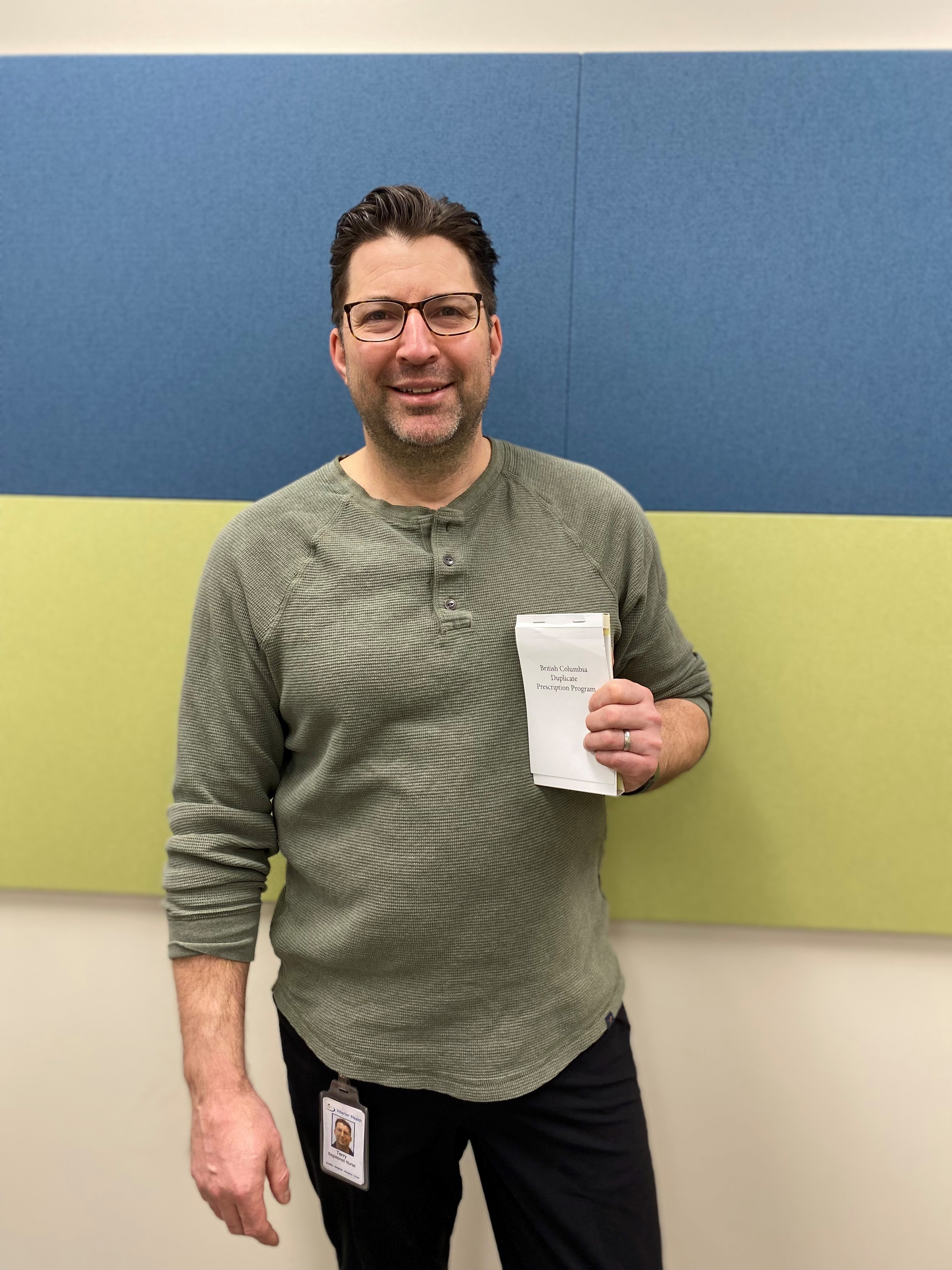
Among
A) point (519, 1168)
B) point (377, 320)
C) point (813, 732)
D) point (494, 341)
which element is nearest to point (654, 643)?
point (813, 732)

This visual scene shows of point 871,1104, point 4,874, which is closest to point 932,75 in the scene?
point 871,1104

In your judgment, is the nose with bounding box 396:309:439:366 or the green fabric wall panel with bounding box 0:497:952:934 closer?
the nose with bounding box 396:309:439:366

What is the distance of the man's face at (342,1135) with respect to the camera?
119 centimetres

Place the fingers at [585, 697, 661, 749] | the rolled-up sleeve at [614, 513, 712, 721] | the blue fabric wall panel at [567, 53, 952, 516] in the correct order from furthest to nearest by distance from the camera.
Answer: the blue fabric wall panel at [567, 53, 952, 516] → the rolled-up sleeve at [614, 513, 712, 721] → the fingers at [585, 697, 661, 749]

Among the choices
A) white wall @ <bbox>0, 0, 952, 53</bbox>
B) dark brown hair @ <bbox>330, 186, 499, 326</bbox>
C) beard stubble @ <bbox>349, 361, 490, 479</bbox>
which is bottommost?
beard stubble @ <bbox>349, 361, 490, 479</bbox>

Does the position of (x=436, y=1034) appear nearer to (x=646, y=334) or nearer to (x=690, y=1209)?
(x=690, y=1209)

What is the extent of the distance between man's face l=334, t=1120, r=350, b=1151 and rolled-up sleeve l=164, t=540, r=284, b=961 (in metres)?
0.27

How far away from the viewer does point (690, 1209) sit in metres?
1.61

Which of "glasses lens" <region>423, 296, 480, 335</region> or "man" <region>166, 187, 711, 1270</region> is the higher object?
"glasses lens" <region>423, 296, 480, 335</region>

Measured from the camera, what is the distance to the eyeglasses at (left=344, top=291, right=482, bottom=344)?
3.81 ft

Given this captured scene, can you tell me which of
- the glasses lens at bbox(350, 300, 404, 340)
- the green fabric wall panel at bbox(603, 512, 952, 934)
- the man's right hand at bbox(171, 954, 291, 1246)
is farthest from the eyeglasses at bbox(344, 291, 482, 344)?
the man's right hand at bbox(171, 954, 291, 1246)

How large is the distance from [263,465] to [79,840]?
808 mm

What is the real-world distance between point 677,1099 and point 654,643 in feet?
3.06

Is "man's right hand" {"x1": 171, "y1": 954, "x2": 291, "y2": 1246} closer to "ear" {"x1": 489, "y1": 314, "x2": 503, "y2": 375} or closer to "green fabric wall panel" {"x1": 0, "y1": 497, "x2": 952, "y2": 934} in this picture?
"green fabric wall panel" {"x1": 0, "y1": 497, "x2": 952, "y2": 934}
